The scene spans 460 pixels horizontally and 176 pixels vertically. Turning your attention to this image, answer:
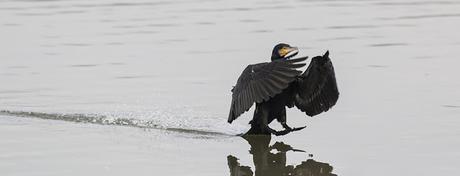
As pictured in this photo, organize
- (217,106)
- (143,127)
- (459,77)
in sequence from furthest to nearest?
(459,77)
(217,106)
(143,127)

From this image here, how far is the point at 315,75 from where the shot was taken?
8250 mm

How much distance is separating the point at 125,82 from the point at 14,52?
9.95 ft

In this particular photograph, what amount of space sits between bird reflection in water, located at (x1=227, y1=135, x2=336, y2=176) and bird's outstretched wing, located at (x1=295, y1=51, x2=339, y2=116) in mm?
395

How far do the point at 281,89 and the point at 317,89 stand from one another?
54 centimetres

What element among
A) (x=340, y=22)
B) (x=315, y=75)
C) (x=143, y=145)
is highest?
(x=340, y=22)

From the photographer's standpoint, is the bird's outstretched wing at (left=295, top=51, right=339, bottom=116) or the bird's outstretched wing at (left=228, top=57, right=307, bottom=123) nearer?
the bird's outstretched wing at (left=228, top=57, right=307, bottom=123)

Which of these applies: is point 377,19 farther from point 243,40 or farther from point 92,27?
point 92,27

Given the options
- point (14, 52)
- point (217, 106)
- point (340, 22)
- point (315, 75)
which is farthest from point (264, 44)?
point (315, 75)

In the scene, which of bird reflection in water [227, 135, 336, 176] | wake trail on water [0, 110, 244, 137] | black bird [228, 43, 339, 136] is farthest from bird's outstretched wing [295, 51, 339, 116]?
wake trail on water [0, 110, 244, 137]

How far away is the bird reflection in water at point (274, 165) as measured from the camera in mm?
7219

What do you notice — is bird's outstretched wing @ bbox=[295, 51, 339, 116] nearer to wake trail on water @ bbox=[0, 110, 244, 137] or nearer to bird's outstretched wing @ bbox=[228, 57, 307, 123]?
bird's outstretched wing @ bbox=[228, 57, 307, 123]

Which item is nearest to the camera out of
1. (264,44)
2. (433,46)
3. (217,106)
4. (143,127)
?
(143,127)

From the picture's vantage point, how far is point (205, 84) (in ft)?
35.2

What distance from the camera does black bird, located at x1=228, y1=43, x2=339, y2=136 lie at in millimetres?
7949
